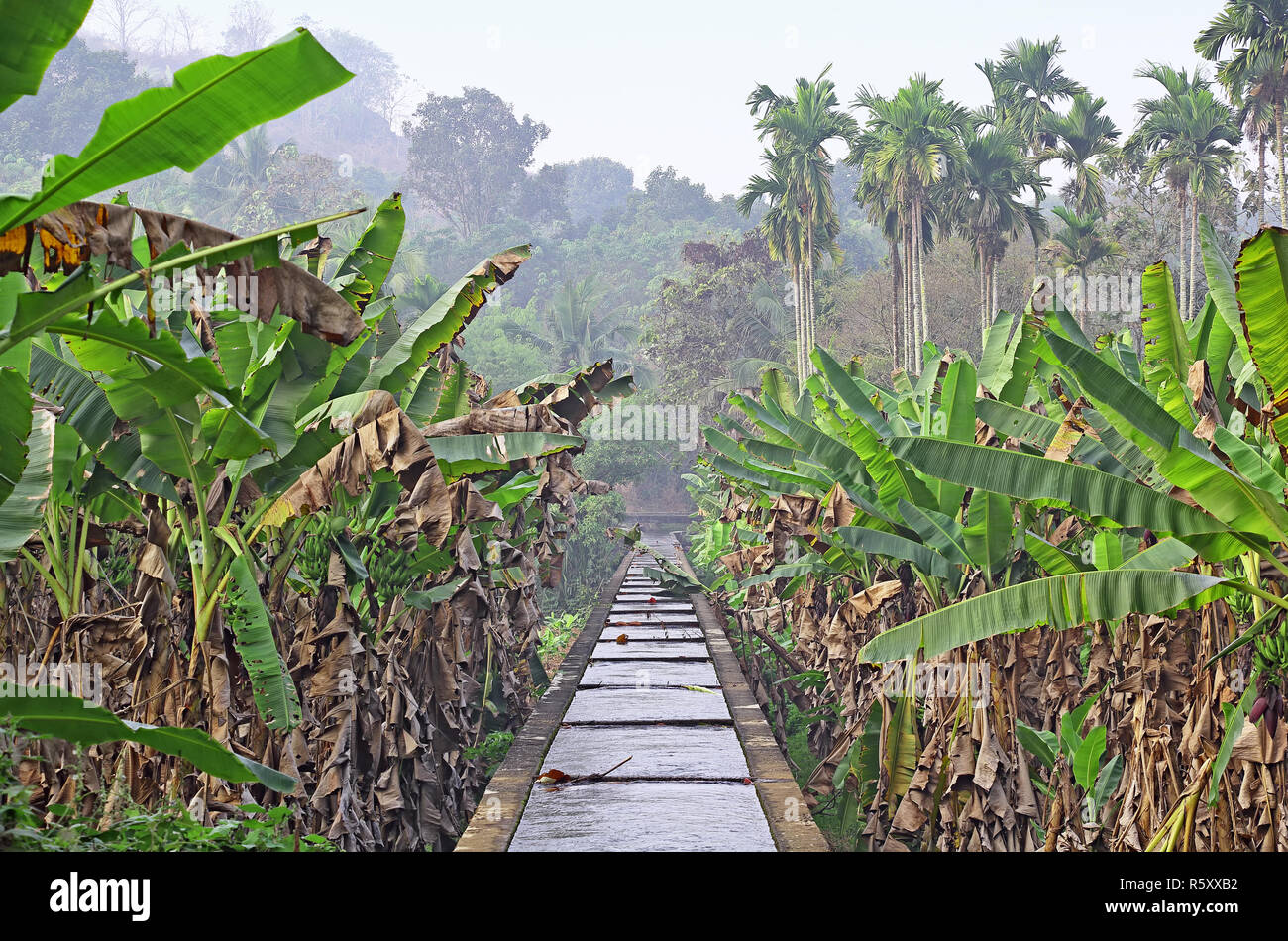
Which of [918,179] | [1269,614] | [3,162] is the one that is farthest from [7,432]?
[3,162]

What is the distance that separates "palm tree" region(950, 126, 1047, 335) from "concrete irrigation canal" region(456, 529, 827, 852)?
27.5 m

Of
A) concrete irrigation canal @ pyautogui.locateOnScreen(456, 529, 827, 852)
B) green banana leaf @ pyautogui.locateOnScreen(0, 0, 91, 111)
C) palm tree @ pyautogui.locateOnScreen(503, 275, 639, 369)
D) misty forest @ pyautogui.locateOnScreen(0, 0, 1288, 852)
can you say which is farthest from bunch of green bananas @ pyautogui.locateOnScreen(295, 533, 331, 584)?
palm tree @ pyautogui.locateOnScreen(503, 275, 639, 369)

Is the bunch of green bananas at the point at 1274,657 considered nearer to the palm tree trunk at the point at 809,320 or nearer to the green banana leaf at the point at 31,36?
the green banana leaf at the point at 31,36

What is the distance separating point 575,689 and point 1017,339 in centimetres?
466

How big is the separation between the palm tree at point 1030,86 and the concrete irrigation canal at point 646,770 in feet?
119

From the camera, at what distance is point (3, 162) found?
61.0m

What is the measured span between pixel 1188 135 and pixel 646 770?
3623 centimetres

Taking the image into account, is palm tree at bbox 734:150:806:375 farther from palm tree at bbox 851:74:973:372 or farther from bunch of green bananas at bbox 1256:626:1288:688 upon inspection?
bunch of green bananas at bbox 1256:626:1288:688

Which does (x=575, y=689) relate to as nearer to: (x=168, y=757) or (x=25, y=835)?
(x=168, y=757)

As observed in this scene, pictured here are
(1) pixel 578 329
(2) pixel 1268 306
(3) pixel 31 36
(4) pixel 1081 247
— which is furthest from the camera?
(1) pixel 578 329

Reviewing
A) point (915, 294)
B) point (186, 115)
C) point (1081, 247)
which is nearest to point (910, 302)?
point (915, 294)

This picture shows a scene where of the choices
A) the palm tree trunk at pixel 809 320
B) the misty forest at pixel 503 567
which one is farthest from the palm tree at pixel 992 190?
the misty forest at pixel 503 567

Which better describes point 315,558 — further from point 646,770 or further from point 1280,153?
point 1280,153

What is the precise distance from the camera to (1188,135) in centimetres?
3450
